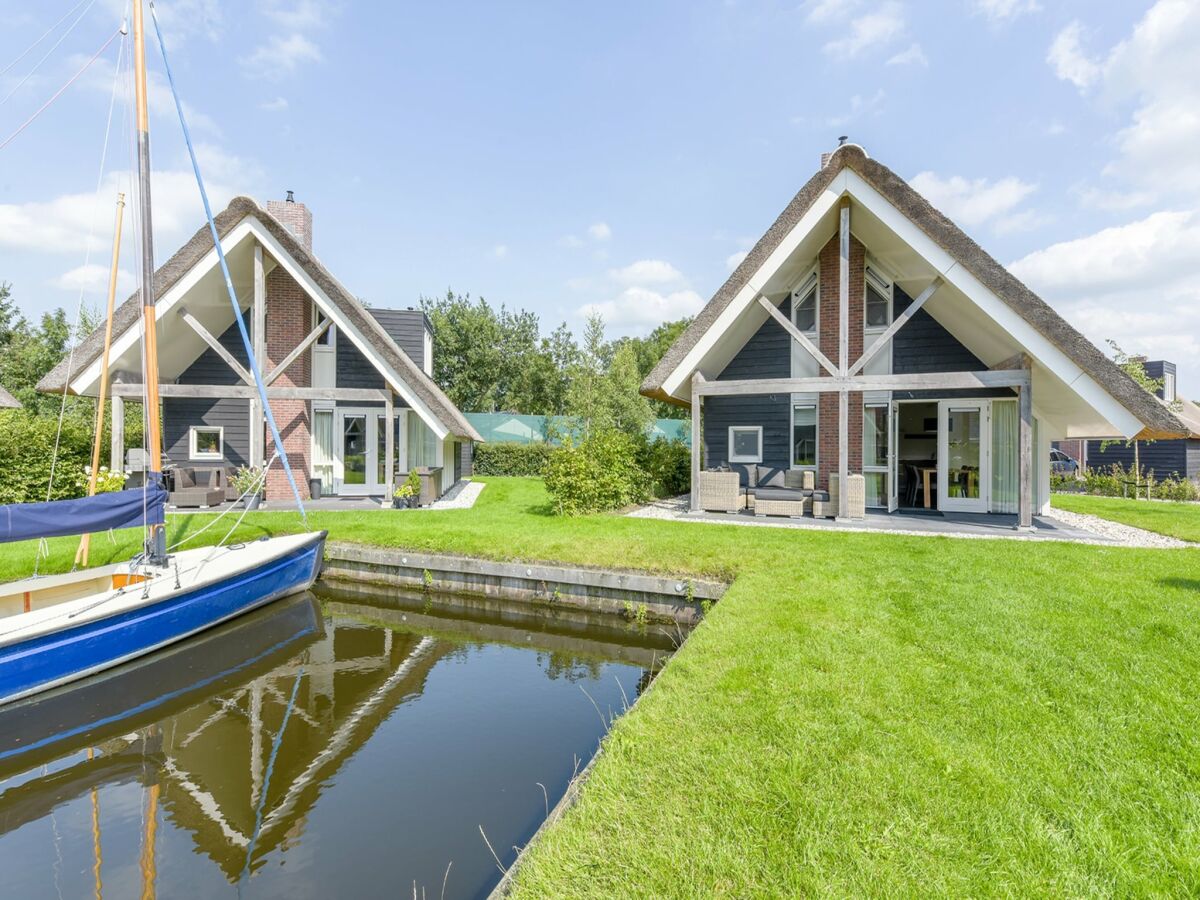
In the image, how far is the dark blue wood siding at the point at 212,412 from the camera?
1448cm

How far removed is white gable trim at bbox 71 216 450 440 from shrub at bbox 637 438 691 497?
16.9 feet

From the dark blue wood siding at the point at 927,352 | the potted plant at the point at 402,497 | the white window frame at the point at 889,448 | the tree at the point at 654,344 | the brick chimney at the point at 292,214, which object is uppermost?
the tree at the point at 654,344

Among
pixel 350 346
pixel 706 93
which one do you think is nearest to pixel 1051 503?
pixel 706 93

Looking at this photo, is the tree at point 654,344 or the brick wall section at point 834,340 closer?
the brick wall section at point 834,340

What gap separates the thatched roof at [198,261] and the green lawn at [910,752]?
8.46 m

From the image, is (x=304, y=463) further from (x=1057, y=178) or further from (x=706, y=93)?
(x=1057, y=178)

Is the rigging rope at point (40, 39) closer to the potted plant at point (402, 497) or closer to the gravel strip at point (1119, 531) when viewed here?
the potted plant at point (402, 497)

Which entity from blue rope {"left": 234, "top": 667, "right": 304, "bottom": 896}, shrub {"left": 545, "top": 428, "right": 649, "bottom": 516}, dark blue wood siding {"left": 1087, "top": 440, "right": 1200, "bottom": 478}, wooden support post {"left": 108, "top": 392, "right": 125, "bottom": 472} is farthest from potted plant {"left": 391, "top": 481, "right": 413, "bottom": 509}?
dark blue wood siding {"left": 1087, "top": 440, "right": 1200, "bottom": 478}

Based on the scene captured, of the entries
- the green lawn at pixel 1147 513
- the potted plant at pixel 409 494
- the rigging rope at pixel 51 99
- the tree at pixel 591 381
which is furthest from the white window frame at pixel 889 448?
the rigging rope at pixel 51 99

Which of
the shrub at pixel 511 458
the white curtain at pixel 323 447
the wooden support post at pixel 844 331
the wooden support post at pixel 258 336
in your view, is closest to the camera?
the wooden support post at pixel 844 331

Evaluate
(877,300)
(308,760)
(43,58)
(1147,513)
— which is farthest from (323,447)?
(1147,513)

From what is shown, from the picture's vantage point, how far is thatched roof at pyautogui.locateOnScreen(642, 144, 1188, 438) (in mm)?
8312

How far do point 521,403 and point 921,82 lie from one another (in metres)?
30.0

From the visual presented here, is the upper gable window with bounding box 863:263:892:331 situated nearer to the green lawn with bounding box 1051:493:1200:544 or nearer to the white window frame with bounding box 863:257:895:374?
the white window frame with bounding box 863:257:895:374
